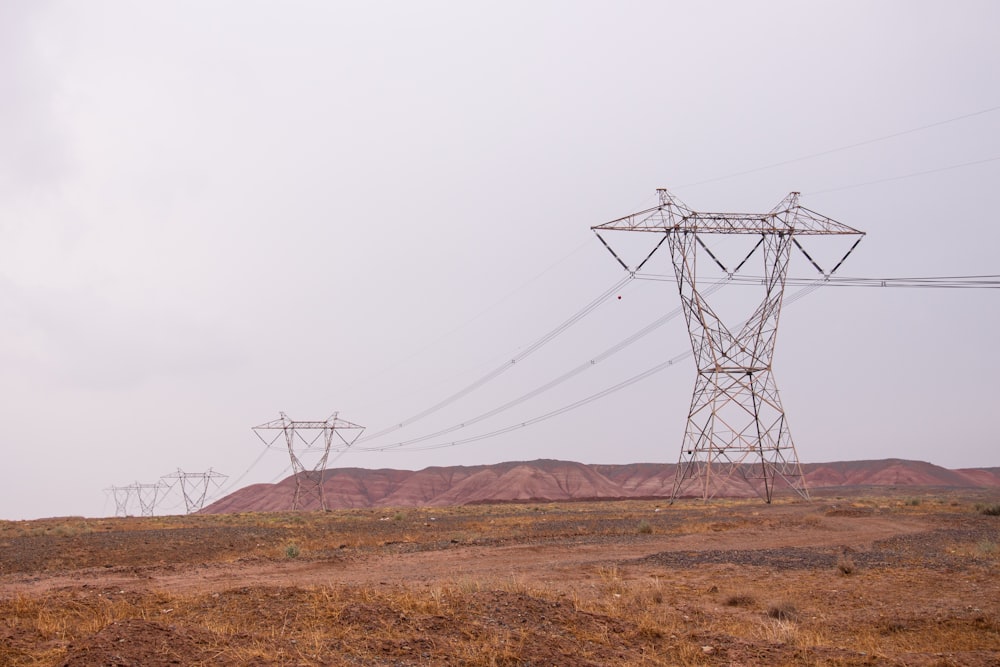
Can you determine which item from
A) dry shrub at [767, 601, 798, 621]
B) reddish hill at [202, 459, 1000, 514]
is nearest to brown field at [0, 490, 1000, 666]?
dry shrub at [767, 601, 798, 621]

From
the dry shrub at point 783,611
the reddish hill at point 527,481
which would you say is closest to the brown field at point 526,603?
the dry shrub at point 783,611

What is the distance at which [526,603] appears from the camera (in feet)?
34.5

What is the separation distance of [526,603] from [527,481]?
121496 mm

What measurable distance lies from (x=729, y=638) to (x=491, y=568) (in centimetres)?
940

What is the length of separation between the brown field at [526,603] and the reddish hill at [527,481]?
329 ft

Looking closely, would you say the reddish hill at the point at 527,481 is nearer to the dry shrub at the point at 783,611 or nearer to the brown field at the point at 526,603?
the brown field at the point at 526,603

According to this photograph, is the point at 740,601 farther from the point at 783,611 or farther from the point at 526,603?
the point at 526,603

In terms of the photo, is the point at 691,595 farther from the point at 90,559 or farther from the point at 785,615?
the point at 90,559

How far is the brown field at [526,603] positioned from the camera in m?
8.45

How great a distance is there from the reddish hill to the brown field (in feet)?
329

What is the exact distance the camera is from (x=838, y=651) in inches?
342

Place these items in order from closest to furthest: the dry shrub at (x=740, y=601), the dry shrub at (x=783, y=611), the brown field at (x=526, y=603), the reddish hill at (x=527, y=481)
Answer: the brown field at (x=526, y=603) → the dry shrub at (x=783, y=611) → the dry shrub at (x=740, y=601) → the reddish hill at (x=527, y=481)

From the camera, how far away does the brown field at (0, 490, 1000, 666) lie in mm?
8445

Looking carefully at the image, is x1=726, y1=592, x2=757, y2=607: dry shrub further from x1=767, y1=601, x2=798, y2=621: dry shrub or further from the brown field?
x1=767, y1=601, x2=798, y2=621: dry shrub
